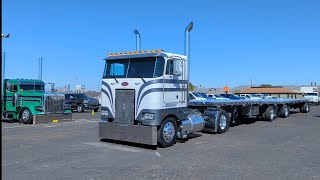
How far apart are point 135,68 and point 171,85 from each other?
1279 mm

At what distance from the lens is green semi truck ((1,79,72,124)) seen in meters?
20.9

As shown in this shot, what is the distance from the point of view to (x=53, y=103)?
21891 mm

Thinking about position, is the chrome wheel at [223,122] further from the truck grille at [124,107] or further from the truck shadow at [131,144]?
the truck grille at [124,107]

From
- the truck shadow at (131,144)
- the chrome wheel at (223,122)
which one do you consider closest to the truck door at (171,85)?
the truck shadow at (131,144)

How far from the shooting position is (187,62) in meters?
12.8

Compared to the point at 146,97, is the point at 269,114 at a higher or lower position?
lower

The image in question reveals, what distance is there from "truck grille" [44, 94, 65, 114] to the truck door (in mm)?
11368

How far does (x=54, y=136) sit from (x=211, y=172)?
8.35 metres

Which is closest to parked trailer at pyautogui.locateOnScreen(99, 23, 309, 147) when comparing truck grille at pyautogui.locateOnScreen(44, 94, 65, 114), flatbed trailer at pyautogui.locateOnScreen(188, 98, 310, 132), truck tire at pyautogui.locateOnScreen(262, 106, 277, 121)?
flatbed trailer at pyautogui.locateOnScreen(188, 98, 310, 132)

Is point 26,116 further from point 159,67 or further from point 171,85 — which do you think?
point 159,67

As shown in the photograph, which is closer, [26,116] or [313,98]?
[26,116]

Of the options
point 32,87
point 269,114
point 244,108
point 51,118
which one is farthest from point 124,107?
point 269,114

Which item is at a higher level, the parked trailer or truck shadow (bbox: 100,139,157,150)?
the parked trailer

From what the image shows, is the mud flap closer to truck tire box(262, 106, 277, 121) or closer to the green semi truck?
the green semi truck
